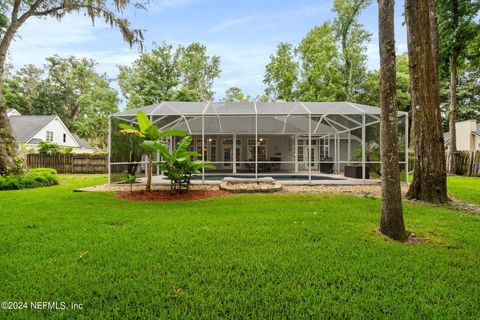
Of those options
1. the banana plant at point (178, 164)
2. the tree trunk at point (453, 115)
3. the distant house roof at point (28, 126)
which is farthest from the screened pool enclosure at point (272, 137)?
the distant house roof at point (28, 126)

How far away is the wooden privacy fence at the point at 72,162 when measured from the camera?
18984 millimetres

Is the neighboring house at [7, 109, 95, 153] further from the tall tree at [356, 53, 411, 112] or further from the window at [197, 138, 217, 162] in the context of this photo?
the tall tree at [356, 53, 411, 112]

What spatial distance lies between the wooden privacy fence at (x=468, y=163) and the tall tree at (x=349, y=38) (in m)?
12.5

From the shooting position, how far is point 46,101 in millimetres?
35688

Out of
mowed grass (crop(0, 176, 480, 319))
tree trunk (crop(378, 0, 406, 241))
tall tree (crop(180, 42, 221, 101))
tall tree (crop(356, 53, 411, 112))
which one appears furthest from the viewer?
tall tree (crop(180, 42, 221, 101))

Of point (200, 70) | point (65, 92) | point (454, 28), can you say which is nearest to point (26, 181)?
point (454, 28)

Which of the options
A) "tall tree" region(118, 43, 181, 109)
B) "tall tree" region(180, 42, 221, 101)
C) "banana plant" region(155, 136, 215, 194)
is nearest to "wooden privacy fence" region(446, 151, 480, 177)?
"banana plant" region(155, 136, 215, 194)

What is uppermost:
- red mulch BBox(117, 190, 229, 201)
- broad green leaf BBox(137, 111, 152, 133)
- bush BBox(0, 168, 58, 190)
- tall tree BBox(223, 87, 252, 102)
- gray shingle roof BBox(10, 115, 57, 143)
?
tall tree BBox(223, 87, 252, 102)

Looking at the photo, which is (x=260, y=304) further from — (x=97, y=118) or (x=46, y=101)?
(x=46, y=101)

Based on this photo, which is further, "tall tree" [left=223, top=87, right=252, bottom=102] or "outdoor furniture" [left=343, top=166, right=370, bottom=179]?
"tall tree" [left=223, top=87, right=252, bottom=102]

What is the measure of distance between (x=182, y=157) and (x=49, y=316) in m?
6.04

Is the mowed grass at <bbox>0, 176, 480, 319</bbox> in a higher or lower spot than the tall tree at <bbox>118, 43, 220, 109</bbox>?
lower

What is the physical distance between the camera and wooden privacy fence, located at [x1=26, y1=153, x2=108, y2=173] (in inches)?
747

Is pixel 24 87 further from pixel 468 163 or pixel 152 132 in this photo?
pixel 468 163
